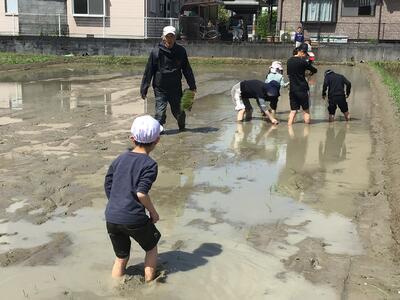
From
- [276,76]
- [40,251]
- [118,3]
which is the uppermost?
[118,3]

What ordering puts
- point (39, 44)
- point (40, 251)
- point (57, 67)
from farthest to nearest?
point (39, 44), point (57, 67), point (40, 251)

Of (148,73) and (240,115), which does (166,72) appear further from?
(240,115)

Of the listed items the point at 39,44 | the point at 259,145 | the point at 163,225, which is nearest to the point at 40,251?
the point at 163,225

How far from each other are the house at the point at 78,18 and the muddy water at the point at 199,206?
18.4 m

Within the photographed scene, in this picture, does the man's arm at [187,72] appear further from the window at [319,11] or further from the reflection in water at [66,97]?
the window at [319,11]

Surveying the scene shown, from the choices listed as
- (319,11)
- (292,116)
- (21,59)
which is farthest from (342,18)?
(292,116)

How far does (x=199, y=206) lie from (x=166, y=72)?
357 cm

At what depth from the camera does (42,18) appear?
28094mm

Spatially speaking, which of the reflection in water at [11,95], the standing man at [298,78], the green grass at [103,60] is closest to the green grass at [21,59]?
the green grass at [103,60]

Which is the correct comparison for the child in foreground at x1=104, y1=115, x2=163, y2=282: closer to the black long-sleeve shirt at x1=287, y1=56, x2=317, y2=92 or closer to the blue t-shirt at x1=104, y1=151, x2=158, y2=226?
the blue t-shirt at x1=104, y1=151, x2=158, y2=226

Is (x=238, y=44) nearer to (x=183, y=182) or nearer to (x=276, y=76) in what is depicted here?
(x=276, y=76)

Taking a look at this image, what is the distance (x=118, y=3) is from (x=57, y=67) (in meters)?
7.32

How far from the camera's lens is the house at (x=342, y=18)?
2989cm

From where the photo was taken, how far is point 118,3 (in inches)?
1107
